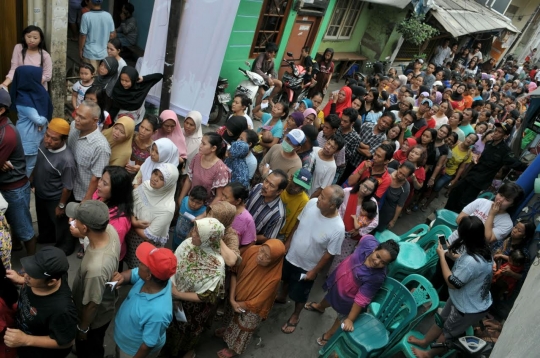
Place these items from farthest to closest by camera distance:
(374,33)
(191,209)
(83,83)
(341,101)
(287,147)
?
(374,33), (341,101), (83,83), (287,147), (191,209)

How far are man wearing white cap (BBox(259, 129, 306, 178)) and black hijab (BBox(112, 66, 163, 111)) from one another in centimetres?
178

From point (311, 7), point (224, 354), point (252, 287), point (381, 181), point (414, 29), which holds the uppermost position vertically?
point (311, 7)

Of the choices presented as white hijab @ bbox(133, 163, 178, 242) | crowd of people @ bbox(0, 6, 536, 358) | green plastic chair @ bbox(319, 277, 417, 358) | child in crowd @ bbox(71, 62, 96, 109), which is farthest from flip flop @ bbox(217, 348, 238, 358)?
child in crowd @ bbox(71, 62, 96, 109)

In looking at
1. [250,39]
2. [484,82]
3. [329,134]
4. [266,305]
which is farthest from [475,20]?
[266,305]

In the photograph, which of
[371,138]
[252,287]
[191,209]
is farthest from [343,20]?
[252,287]

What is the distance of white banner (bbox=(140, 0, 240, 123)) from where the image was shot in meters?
4.82

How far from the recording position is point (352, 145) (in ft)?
19.2

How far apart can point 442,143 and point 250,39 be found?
15.0 feet

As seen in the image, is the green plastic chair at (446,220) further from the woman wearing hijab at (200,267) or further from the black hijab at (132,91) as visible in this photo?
the black hijab at (132,91)

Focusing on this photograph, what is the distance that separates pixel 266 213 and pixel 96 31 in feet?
14.7

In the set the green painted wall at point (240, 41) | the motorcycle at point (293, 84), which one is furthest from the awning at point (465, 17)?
the green painted wall at point (240, 41)

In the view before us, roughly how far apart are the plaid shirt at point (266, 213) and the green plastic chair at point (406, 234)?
1.71 meters

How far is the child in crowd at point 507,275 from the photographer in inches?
176

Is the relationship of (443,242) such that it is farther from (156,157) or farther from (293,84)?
(293,84)
